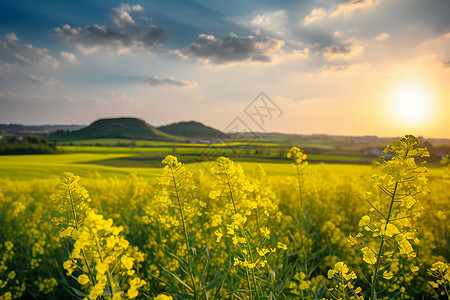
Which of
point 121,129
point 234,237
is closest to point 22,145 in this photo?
point 234,237

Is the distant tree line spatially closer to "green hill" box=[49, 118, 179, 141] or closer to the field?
the field

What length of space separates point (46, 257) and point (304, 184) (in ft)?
18.8

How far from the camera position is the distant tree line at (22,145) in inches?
723

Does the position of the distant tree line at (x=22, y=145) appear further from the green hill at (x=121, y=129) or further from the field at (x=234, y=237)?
the green hill at (x=121, y=129)

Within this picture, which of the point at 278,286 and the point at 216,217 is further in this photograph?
the point at 278,286

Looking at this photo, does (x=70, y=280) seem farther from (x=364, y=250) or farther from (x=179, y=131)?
(x=179, y=131)

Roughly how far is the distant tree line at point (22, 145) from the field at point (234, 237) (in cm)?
955

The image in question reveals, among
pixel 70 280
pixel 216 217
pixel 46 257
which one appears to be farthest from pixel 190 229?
pixel 46 257

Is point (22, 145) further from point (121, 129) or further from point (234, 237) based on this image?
point (121, 129)

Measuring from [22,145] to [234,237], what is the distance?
23078 millimetres

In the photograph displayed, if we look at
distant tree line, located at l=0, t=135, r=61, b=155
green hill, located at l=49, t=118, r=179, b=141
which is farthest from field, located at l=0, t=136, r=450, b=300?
green hill, located at l=49, t=118, r=179, b=141

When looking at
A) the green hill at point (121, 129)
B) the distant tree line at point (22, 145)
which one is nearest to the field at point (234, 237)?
the distant tree line at point (22, 145)

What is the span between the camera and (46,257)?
5.40m

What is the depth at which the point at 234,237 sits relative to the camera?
1.96m
